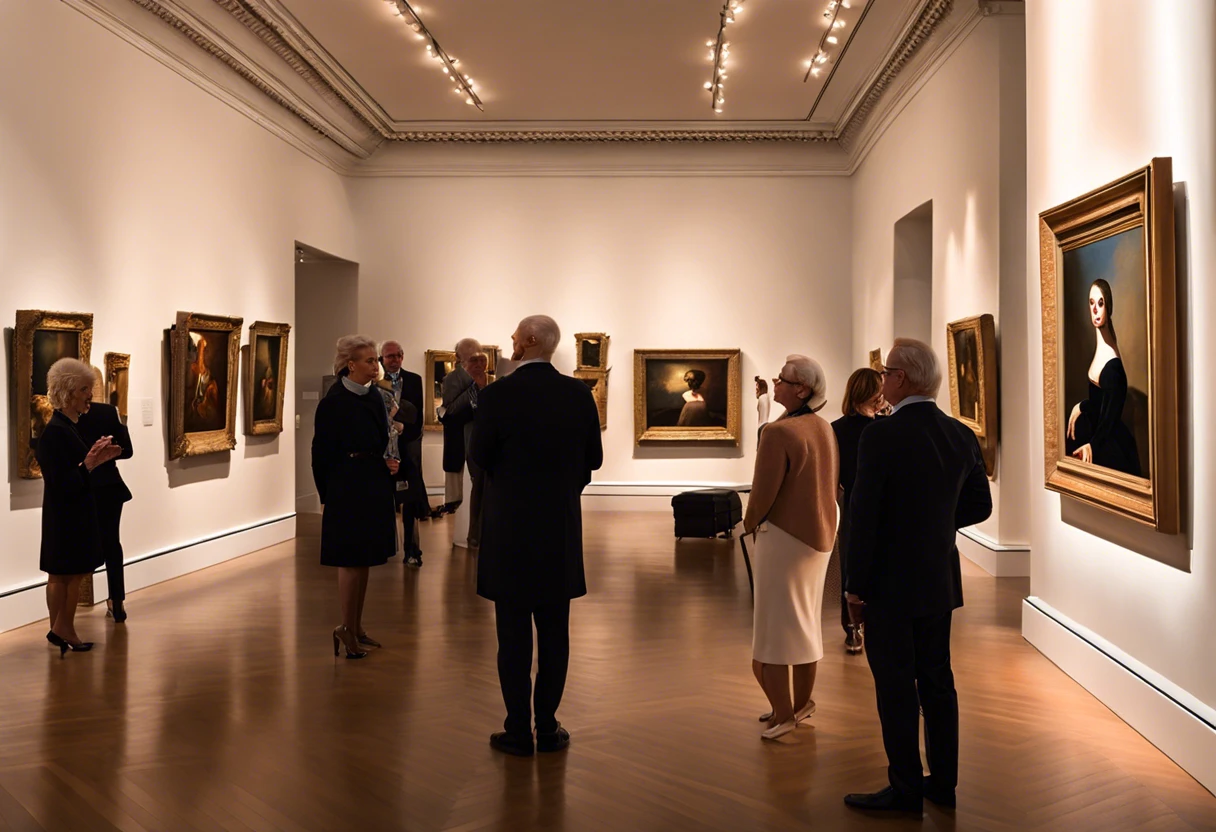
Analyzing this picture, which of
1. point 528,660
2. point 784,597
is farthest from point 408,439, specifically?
point 784,597

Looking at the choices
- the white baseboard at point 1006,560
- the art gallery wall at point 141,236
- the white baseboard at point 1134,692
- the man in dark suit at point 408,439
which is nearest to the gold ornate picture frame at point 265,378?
the art gallery wall at point 141,236

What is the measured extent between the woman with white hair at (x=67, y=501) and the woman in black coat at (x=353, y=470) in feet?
6.11

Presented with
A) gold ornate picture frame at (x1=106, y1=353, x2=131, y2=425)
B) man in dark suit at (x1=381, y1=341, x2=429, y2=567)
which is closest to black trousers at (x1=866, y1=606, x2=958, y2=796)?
man in dark suit at (x1=381, y1=341, x2=429, y2=567)

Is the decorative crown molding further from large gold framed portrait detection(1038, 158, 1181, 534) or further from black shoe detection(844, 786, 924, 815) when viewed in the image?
black shoe detection(844, 786, 924, 815)

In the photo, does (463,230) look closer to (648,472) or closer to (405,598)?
(648,472)

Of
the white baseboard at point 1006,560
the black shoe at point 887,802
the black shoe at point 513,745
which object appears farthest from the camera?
the white baseboard at point 1006,560

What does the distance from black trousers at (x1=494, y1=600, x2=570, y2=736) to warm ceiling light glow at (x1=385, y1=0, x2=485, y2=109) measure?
9.10 metres

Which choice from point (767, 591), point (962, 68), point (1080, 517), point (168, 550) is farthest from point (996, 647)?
point (168, 550)

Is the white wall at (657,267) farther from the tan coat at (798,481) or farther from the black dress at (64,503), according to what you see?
the tan coat at (798,481)

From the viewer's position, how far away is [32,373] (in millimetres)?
9258

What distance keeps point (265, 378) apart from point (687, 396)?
7548mm

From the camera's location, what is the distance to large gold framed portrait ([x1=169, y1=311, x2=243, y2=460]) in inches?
472

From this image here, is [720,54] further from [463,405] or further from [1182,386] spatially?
[1182,386]

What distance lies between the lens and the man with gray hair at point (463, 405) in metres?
12.1
